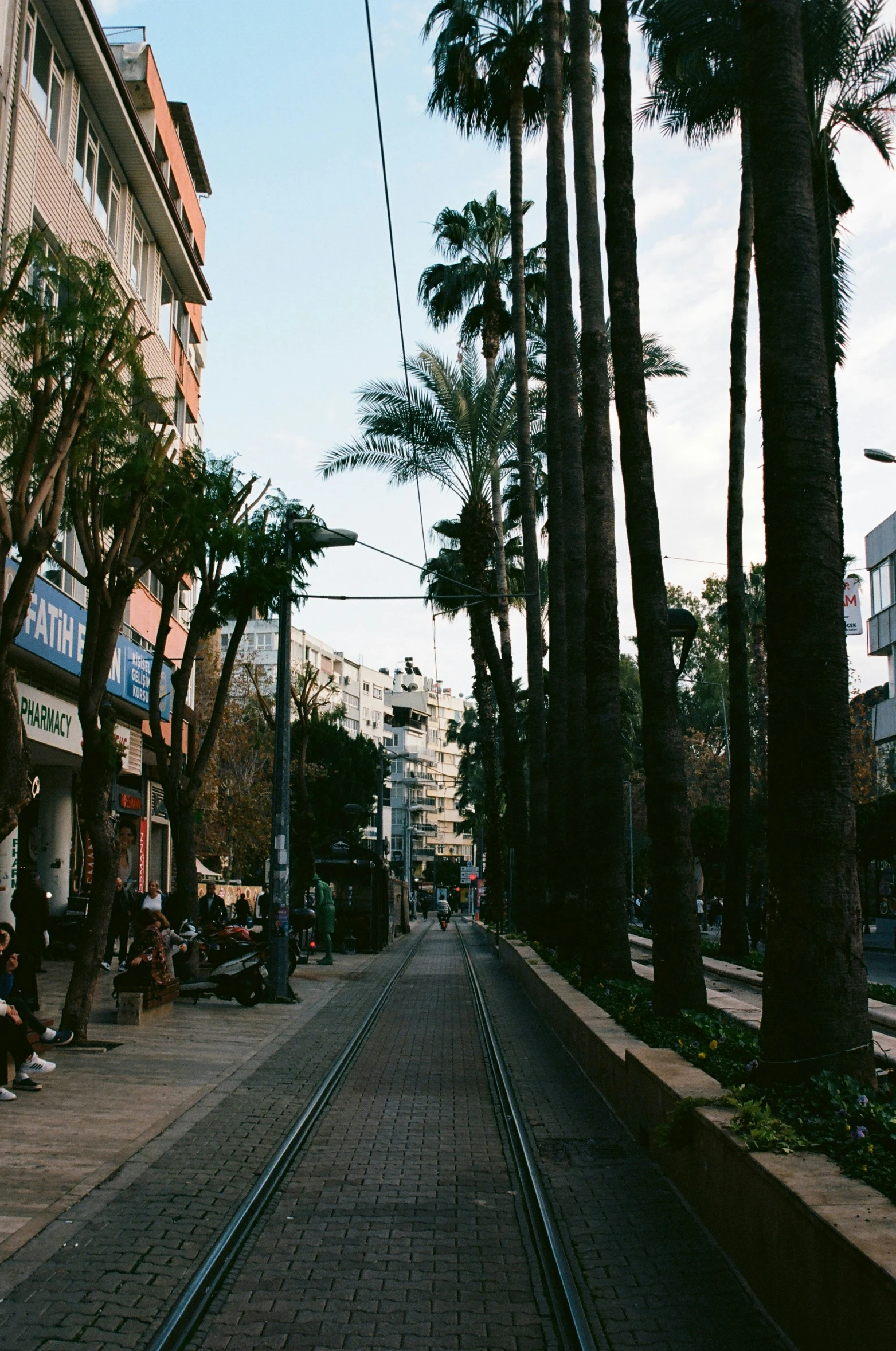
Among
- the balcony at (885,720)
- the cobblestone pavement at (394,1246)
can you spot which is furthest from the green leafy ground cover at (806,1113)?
the balcony at (885,720)

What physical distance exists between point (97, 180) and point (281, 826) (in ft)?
41.6

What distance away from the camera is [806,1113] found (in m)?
5.98

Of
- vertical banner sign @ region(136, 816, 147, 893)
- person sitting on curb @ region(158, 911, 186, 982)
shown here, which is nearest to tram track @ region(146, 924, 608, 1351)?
person sitting on curb @ region(158, 911, 186, 982)

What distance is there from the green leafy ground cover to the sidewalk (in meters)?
3.36

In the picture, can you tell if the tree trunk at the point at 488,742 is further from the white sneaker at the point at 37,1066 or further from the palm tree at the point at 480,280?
the white sneaker at the point at 37,1066

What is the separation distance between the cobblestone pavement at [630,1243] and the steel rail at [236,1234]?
1559 mm

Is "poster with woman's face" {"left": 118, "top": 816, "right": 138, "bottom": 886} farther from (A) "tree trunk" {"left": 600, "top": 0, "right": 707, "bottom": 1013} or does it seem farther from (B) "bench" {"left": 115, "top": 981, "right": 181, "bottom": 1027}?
(A) "tree trunk" {"left": 600, "top": 0, "right": 707, "bottom": 1013}

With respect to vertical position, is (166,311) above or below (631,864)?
above

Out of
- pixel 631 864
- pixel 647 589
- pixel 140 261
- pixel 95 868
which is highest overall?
pixel 140 261

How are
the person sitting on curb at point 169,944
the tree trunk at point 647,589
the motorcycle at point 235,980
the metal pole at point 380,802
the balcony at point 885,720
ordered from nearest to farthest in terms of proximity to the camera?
the tree trunk at point 647,589 < the person sitting on curb at point 169,944 < the motorcycle at point 235,980 < the balcony at point 885,720 < the metal pole at point 380,802

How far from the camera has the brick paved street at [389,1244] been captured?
16.5 feet

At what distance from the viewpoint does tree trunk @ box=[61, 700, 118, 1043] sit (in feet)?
44.1

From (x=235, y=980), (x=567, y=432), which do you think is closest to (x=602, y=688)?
(x=567, y=432)

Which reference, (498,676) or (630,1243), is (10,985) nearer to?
(630,1243)
